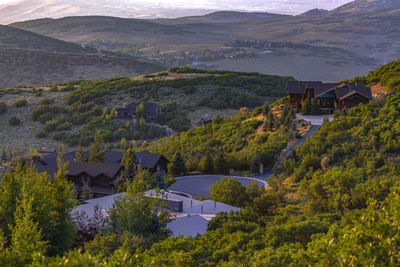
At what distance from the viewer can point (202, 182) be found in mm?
28922

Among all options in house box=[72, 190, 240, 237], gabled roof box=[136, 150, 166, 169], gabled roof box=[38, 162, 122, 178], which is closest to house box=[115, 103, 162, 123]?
gabled roof box=[136, 150, 166, 169]

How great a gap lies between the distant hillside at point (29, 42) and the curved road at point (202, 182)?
112 meters

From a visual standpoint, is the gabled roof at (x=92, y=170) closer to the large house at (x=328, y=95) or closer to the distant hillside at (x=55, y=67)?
the large house at (x=328, y=95)

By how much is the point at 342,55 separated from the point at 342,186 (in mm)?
164054

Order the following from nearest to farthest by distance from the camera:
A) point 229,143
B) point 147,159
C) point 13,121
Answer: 1. point 147,159
2. point 229,143
3. point 13,121

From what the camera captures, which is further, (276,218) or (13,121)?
(13,121)

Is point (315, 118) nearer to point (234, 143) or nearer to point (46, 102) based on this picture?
point (234, 143)


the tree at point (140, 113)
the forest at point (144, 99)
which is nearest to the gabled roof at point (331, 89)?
the forest at point (144, 99)

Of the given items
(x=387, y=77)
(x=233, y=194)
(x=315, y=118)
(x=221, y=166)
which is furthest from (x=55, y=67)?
(x=233, y=194)

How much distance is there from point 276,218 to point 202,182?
11.6 meters

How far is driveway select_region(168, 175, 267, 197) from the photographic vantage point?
86.6ft

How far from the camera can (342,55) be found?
172 metres

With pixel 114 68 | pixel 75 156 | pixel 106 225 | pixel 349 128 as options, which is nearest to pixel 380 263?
pixel 106 225

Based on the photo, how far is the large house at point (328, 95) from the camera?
35062 mm
